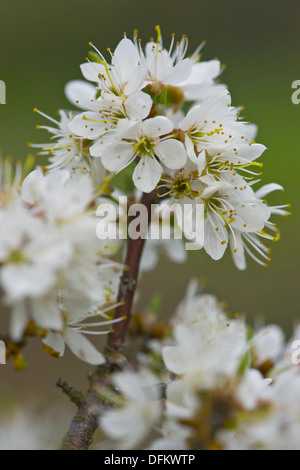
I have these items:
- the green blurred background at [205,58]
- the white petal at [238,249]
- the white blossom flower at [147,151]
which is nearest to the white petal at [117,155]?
the white blossom flower at [147,151]

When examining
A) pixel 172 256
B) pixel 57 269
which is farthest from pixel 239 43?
pixel 57 269

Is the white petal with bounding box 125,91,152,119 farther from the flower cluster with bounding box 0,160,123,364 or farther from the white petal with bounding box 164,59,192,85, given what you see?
the flower cluster with bounding box 0,160,123,364

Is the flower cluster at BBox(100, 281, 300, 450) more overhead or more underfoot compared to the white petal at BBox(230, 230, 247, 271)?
more underfoot

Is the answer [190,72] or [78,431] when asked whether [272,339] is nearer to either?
[78,431]

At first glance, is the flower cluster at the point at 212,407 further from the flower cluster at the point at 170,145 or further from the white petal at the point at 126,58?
the white petal at the point at 126,58

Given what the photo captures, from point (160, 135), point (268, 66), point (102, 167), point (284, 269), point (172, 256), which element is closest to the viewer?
point (160, 135)

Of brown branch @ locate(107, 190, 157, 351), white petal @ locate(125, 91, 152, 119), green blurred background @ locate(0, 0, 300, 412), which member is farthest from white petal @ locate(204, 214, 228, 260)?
green blurred background @ locate(0, 0, 300, 412)
